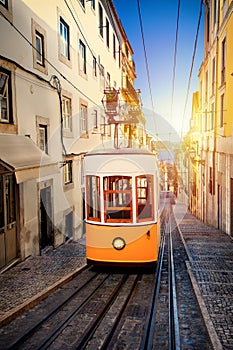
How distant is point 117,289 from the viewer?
7.43 metres

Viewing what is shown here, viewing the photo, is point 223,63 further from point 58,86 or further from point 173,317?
point 173,317

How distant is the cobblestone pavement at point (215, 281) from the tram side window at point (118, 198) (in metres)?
2.13

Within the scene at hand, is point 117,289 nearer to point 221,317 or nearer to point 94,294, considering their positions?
point 94,294

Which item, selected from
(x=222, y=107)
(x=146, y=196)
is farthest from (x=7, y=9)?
(x=222, y=107)

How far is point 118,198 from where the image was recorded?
26.2 feet

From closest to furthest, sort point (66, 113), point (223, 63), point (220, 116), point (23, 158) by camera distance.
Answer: point (23, 158) → point (66, 113) → point (223, 63) → point (220, 116)

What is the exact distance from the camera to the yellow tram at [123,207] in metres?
7.86

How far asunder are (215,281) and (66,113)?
9449 millimetres

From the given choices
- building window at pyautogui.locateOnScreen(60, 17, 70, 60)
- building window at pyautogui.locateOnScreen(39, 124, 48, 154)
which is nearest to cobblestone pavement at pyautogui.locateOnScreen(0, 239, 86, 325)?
building window at pyautogui.locateOnScreen(39, 124, 48, 154)

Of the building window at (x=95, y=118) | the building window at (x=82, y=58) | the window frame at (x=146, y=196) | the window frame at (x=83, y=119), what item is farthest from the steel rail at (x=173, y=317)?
the building window at (x=95, y=118)

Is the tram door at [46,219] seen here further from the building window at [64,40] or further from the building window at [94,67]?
the building window at [94,67]

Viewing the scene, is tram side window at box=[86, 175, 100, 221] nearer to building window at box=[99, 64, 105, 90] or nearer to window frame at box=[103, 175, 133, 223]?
window frame at box=[103, 175, 133, 223]

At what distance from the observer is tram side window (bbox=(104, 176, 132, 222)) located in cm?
787

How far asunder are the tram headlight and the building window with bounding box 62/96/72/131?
737 cm
